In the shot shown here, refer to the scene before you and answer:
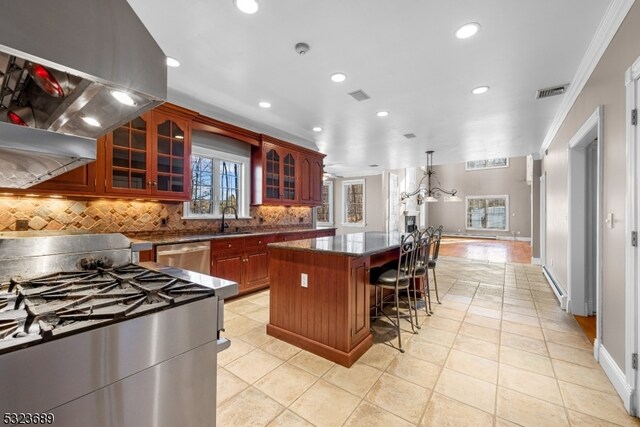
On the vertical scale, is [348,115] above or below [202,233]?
above

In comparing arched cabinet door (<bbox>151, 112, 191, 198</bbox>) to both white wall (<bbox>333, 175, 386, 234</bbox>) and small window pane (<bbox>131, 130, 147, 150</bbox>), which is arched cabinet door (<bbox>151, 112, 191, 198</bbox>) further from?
white wall (<bbox>333, 175, 386, 234</bbox>)

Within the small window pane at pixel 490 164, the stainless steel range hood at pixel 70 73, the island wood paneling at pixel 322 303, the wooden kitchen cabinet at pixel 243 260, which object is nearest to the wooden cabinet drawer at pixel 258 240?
the wooden kitchen cabinet at pixel 243 260

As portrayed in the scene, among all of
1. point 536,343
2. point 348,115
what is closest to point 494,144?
point 348,115

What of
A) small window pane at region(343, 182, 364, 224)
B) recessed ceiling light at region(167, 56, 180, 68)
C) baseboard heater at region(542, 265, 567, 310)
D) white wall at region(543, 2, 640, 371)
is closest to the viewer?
white wall at region(543, 2, 640, 371)

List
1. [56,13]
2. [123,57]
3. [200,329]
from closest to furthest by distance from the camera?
[56,13] < [123,57] < [200,329]

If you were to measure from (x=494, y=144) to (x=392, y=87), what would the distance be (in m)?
3.74

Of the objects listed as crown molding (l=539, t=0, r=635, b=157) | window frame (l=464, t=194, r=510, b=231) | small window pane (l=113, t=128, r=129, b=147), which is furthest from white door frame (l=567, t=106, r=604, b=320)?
window frame (l=464, t=194, r=510, b=231)

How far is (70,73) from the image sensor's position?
71 centimetres

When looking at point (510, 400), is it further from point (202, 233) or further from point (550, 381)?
point (202, 233)

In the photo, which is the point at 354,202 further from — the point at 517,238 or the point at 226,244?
the point at 517,238

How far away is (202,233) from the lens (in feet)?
13.0

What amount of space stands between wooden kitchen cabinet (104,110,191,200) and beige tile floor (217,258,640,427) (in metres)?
1.78

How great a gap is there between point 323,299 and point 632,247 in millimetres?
2086

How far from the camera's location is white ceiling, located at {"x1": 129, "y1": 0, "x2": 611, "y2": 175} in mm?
1924
